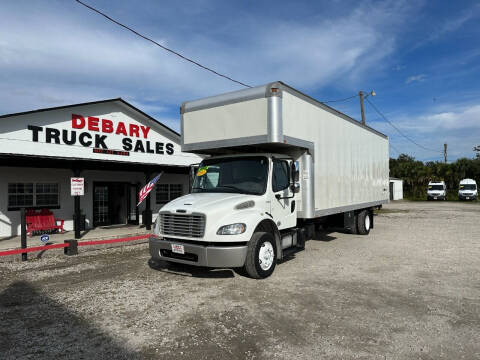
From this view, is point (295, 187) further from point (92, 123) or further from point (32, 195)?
point (32, 195)

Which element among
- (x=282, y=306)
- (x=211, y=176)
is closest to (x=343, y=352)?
(x=282, y=306)

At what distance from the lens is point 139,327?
4152mm

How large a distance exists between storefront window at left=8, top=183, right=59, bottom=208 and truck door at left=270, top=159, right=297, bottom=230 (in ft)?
33.3

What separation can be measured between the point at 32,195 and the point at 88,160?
10.8ft

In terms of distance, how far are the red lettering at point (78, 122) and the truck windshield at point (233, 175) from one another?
8.19m

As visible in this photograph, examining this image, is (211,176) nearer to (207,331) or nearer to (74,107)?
(207,331)

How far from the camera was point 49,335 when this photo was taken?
13.1 feet

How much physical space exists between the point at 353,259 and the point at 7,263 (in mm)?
8317

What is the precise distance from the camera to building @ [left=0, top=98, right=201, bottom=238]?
1159cm

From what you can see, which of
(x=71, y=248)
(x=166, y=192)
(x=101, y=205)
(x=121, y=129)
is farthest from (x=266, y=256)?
(x=166, y=192)

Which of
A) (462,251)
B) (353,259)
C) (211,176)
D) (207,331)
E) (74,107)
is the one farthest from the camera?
(74,107)

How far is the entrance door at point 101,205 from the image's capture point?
585 inches

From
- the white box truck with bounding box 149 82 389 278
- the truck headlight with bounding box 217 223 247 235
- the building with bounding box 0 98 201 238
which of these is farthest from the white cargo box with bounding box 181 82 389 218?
the building with bounding box 0 98 201 238

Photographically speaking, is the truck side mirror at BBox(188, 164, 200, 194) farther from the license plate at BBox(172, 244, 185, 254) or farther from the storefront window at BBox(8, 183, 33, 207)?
the storefront window at BBox(8, 183, 33, 207)
